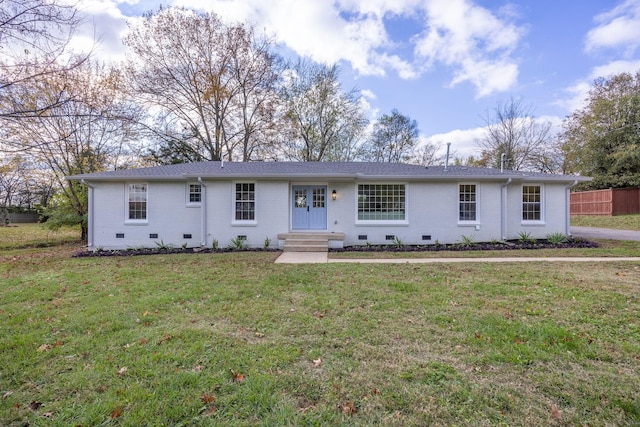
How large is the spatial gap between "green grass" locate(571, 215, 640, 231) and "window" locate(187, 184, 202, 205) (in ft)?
70.2

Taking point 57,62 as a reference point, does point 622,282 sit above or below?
below

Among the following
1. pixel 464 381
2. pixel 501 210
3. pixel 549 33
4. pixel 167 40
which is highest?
pixel 167 40

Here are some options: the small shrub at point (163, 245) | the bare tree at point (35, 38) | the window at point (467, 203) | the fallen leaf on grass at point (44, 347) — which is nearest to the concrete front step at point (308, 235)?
the small shrub at point (163, 245)

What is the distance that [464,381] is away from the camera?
2484 millimetres

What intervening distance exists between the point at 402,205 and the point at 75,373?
10404 millimetres

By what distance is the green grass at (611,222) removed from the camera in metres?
15.6

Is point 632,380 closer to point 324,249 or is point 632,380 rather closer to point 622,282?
point 622,282

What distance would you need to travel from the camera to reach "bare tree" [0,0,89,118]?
482cm

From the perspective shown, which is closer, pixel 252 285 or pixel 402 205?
pixel 252 285

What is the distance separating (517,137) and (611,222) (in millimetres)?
11962

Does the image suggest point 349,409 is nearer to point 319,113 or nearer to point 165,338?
point 165,338

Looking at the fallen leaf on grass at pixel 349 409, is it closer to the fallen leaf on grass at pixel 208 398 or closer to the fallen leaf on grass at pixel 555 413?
the fallen leaf on grass at pixel 208 398

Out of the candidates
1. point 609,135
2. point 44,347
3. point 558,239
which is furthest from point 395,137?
point 44,347

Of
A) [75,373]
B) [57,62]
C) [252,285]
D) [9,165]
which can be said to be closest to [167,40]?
[9,165]
